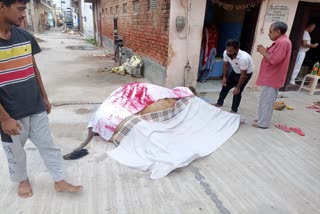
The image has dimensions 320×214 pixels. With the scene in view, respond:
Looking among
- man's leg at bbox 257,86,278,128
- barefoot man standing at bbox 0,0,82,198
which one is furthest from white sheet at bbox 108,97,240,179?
barefoot man standing at bbox 0,0,82,198

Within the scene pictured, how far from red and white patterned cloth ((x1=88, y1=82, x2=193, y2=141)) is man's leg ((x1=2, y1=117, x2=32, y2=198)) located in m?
1.20

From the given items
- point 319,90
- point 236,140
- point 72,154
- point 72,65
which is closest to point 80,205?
point 72,154

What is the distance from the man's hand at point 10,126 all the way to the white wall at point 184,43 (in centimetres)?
384

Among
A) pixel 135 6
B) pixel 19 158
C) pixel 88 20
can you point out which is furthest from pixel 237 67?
pixel 88 20

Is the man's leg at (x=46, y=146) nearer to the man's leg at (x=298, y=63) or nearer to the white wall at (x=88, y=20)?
the man's leg at (x=298, y=63)

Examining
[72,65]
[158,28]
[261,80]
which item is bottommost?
[72,65]

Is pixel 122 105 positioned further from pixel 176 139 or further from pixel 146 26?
pixel 146 26

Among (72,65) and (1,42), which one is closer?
(1,42)

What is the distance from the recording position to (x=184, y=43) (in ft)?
17.0

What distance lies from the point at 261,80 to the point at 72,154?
301cm

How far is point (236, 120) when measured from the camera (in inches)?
157

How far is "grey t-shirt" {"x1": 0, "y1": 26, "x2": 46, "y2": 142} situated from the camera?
1769 mm

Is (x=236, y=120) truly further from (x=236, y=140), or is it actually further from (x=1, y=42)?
(x=1, y=42)

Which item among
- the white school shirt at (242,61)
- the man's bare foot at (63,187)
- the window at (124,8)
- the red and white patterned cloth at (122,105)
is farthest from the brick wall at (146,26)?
the man's bare foot at (63,187)
